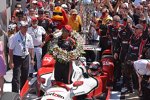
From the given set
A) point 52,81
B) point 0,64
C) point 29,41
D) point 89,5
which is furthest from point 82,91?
point 89,5

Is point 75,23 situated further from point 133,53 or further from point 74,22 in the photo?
point 133,53

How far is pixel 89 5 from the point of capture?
48.4 ft

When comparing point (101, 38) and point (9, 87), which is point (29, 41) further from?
point (101, 38)

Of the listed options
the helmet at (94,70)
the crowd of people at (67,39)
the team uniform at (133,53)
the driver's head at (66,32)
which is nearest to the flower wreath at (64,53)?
the crowd of people at (67,39)

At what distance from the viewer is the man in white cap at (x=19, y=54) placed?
8.81 metres

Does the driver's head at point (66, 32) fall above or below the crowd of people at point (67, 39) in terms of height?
above

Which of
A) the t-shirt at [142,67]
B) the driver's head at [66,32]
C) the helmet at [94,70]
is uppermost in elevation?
the driver's head at [66,32]

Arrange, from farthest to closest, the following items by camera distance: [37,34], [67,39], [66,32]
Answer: [37,34] < [66,32] < [67,39]

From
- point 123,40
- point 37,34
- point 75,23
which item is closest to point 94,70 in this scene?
point 123,40

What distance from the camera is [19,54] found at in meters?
8.97

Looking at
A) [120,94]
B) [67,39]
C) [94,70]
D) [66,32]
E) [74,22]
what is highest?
[66,32]

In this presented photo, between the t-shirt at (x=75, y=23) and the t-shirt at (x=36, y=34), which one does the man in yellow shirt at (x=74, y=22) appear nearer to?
the t-shirt at (x=75, y=23)

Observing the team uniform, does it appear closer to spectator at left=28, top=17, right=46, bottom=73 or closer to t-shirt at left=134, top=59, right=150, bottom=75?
t-shirt at left=134, top=59, right=150, bottom=75

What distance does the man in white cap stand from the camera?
28.9ft
